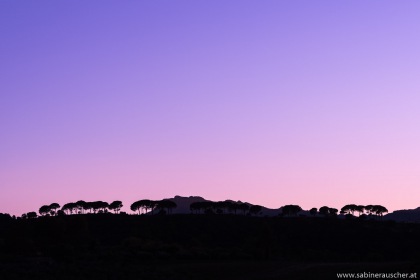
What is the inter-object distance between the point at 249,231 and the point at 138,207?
206ft

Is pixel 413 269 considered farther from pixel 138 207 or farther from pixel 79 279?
pixel 138 207

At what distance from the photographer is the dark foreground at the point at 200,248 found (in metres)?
48.9

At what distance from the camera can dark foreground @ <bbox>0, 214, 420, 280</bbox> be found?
160ft

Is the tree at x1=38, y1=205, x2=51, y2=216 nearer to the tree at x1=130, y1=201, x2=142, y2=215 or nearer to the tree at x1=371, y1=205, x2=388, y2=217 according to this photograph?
the tree at x1=130, y1=201, x2=142, y2=215

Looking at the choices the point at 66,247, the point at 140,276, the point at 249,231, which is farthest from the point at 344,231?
the point at 140,276

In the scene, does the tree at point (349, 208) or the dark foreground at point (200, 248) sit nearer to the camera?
the dark foreground at point (200, 248)

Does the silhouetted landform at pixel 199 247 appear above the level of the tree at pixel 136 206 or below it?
below

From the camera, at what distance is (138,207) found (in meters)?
168

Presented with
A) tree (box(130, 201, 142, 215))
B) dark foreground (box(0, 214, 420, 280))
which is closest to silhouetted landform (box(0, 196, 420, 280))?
dark foreground (box(0, 214, 420, 280))

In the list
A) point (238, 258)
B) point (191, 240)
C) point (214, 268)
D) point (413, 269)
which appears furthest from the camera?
point (191, 240)

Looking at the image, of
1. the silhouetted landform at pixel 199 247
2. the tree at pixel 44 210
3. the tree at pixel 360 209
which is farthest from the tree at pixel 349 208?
the tree at pixel 44 210

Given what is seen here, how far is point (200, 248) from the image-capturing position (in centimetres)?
8200

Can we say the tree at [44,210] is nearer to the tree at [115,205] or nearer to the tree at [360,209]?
the tree at [115,205]

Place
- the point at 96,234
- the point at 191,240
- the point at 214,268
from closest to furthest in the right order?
the point at 214,268 < the point at 191,240 < the point at 96,234
